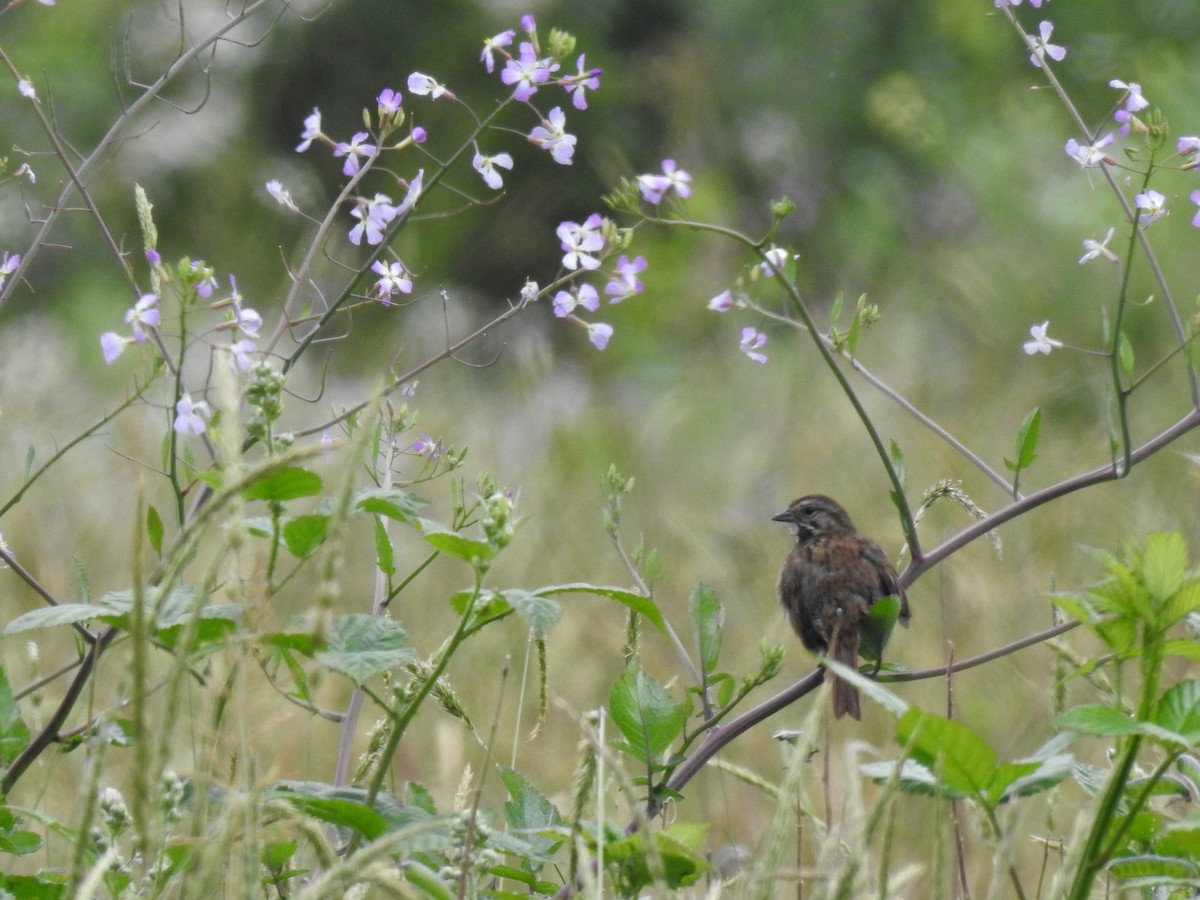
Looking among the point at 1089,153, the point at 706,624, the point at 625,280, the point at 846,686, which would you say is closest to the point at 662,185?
the point at 625,280

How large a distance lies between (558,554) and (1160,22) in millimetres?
7832

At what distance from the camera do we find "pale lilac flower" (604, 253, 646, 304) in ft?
7.03

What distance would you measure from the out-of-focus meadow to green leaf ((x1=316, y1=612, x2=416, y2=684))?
4.7 inches

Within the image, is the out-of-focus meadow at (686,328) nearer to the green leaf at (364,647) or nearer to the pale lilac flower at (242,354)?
the green leaf at (364,647)

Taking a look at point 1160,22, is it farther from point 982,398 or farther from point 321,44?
point 321,44

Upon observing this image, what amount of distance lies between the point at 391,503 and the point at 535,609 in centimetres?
21

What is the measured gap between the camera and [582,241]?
7.26 feet

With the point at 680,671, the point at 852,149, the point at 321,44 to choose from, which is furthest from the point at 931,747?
the point at 321,44

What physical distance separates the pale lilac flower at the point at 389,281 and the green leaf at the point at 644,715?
712mm

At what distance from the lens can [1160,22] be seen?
11258 mm

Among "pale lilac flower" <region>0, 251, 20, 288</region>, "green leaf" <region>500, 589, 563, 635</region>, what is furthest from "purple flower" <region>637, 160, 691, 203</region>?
"pale lilac flower" <region>0, 251, 20, 288</region>

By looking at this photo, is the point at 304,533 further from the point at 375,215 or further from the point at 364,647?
the point at 375,215

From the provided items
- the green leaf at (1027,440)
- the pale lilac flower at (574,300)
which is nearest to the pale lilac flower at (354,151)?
the pale lilac flower at (574,300)

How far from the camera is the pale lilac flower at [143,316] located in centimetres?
191
